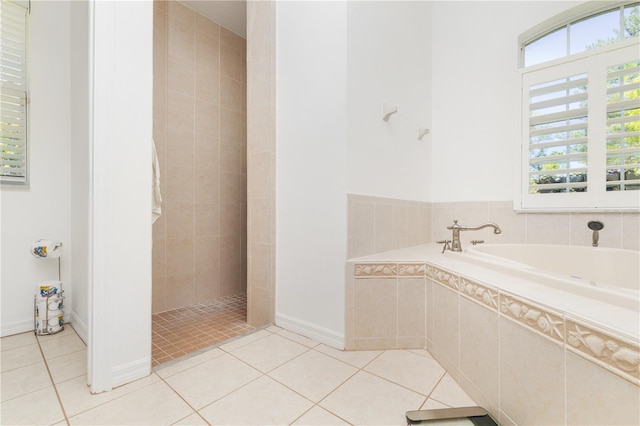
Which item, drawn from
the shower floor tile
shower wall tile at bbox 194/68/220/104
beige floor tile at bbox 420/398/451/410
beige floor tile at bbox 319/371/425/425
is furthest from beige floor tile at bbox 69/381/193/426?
shower wall tile at bbox 194/68/220/104

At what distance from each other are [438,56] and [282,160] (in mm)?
1798

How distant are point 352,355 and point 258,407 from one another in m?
0.61

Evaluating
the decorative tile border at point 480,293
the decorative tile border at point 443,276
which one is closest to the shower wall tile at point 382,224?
the decorative tile border at point 443,276

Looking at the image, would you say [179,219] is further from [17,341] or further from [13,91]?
[13,91]

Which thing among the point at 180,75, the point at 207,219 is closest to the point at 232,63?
the point at 180,75

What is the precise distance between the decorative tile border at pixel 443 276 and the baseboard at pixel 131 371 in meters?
1.53

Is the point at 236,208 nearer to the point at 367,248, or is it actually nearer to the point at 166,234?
the point at 166,234

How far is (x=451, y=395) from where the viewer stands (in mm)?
1170

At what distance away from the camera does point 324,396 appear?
1.16 meters

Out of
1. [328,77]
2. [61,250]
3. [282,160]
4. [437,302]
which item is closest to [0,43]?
[61,250]

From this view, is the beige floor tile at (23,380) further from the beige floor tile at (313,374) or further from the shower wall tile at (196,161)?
the beige floor tile at (313,374)

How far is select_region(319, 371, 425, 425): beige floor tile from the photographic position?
1.03m

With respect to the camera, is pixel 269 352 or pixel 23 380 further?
pixel 269 352

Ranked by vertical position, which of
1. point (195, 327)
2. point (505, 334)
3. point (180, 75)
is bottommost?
point (195, 327)
